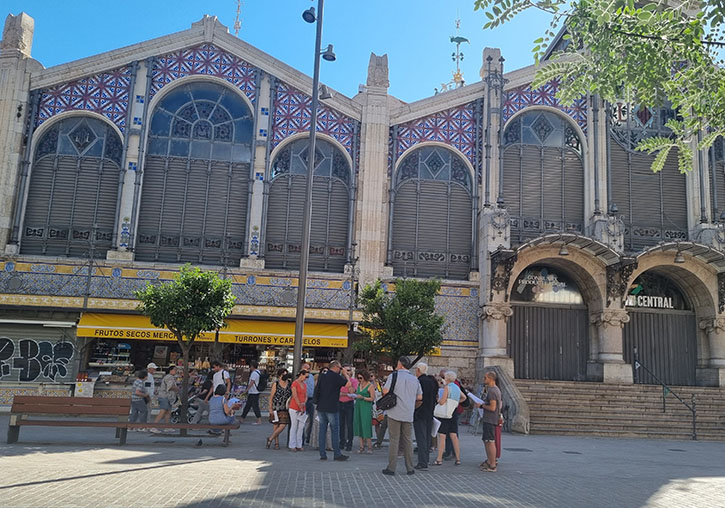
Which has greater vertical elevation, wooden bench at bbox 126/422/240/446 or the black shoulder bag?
the black shoulder bag

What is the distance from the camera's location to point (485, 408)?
10172 mm

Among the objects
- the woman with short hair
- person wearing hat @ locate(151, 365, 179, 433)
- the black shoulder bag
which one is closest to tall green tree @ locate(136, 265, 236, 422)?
person wearing hat @ locate(151, 365, 179, 433)

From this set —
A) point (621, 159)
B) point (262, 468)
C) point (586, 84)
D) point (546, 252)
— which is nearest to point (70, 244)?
point (262, 468)

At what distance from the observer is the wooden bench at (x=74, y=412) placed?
35.1 feet

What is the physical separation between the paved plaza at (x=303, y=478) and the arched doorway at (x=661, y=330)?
10.0 m

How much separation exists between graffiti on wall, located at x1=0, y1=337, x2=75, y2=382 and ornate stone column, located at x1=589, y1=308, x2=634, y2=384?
17.3 metres

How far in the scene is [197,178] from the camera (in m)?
21.7

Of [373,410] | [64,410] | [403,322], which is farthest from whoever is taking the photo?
[403,322]

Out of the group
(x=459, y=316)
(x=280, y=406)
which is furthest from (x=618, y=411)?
(x=280, y=406)

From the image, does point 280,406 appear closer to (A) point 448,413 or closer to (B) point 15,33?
(A) point 448,413

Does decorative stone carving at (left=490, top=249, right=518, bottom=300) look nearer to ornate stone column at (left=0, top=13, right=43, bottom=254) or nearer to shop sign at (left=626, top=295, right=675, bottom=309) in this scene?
shop sign at (left=626, top=295, right=675, bottom=309)

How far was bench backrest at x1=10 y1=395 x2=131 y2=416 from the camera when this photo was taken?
422 inches

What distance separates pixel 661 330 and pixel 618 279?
3.25 metres

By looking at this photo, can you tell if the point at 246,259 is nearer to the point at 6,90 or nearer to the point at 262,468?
the point at 6,90
